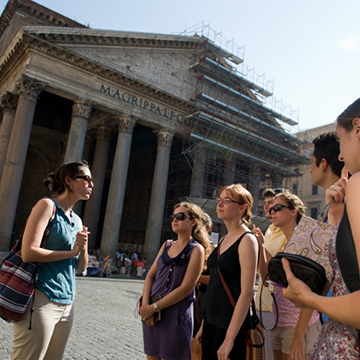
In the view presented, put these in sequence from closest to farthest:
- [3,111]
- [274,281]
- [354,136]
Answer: [354,136] < [274,281] < [3,111]

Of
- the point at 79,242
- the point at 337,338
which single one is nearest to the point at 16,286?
the point at 79,242

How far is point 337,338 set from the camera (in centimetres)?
134

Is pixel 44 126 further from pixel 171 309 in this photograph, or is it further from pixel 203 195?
pixel 171 309

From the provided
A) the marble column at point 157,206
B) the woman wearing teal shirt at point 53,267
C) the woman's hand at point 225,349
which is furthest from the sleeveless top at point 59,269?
the marble column at point 157,206

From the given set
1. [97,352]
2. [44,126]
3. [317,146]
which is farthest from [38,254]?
[44,126]

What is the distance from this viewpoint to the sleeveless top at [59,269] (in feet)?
8.54

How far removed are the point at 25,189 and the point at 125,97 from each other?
41.0ft

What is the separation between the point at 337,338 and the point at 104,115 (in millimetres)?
21718

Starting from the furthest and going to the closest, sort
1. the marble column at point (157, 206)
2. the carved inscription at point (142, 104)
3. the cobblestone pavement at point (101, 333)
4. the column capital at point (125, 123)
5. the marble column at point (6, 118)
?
1. the marble column at point (157, 206)
2. the column capital at point (125, 123)
3. the carved inscription at point (142, 104)
4. the marble column at point (6, 118)
5. the cobblestone pavement at point (101, 333)

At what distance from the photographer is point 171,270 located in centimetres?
331

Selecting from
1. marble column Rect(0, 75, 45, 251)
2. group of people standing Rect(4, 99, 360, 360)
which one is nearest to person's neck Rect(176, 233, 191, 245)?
group of people standing Rect(4, 99, 360, 360)

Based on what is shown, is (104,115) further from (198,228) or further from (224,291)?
(224,291)

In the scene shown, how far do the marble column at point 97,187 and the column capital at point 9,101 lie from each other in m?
5.41

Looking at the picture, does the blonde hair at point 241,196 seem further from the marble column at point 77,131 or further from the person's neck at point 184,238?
the marble column at point 77,131
